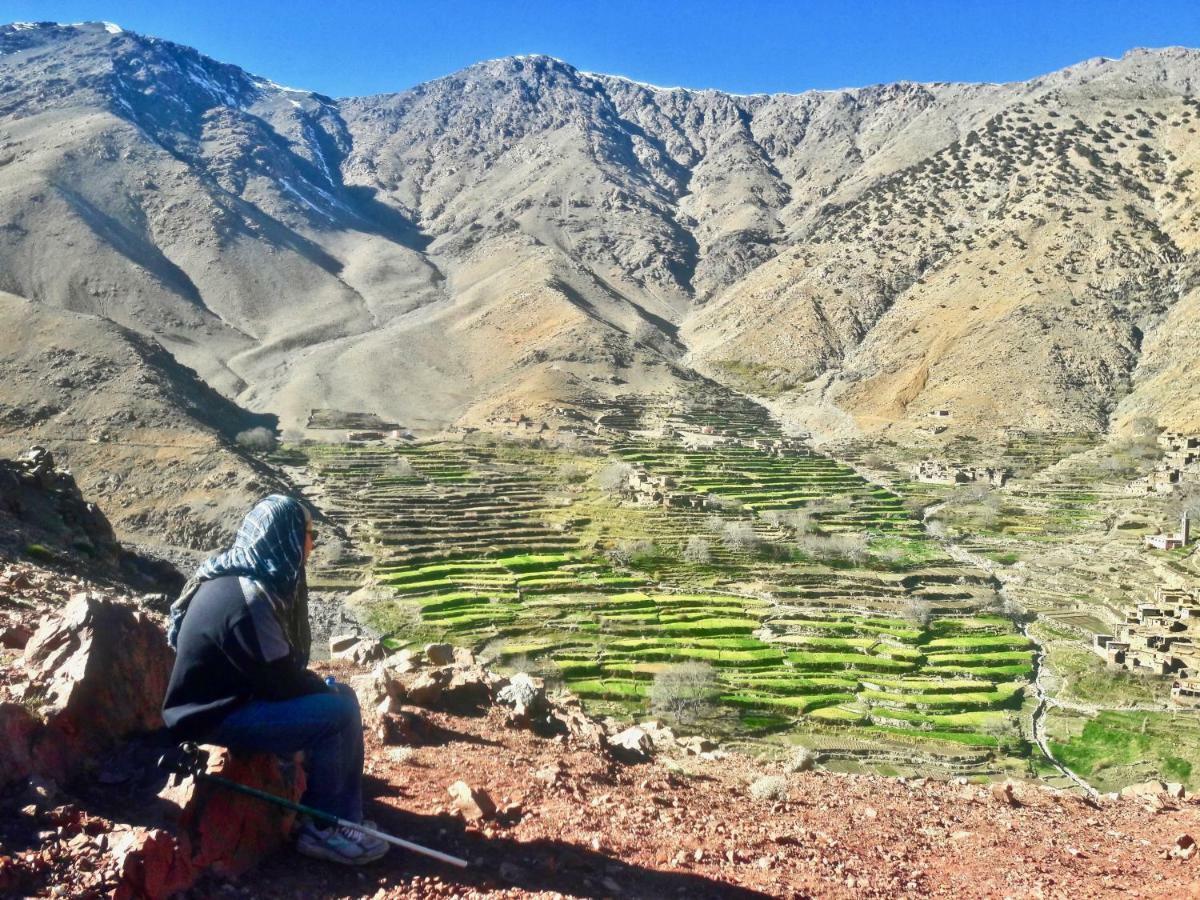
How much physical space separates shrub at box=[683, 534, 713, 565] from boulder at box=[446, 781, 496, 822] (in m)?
35.3

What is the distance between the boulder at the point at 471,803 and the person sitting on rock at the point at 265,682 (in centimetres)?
100

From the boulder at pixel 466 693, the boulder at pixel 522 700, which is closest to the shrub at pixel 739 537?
the boulder at pixel 522 700

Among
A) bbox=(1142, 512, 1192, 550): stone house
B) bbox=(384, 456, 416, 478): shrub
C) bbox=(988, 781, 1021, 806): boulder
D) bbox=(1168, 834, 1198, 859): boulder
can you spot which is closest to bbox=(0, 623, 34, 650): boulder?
bbox=(1168, 834, 1198, 859): boulder

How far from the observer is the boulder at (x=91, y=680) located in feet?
14.6

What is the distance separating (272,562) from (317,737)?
0.95 metres

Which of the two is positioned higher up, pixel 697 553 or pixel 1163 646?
pixel 697 553

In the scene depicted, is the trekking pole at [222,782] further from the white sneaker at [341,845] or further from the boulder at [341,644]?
the boulder at [341,644]

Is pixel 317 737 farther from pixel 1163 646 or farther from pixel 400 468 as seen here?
pixel 400 468

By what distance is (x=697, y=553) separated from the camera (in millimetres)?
→ 41062

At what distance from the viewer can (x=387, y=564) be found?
3762 cm

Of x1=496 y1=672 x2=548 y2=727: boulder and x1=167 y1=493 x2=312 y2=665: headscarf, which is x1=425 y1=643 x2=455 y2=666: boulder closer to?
x1=496 y1=672 x2=548 y2=727: boulder

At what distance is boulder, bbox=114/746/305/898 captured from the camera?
3.92m

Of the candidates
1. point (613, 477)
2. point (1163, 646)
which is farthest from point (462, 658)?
point (613, 477)

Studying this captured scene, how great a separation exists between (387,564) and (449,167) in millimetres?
162543
